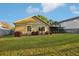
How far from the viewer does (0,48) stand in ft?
21.8

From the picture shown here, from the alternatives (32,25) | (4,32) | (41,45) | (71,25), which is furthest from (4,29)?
(71,25)

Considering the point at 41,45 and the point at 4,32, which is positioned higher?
the point at 4,32

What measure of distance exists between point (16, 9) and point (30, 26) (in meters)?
0.35

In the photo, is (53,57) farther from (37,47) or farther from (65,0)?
(65,0)

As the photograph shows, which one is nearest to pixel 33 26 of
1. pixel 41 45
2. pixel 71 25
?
pixel 41 45

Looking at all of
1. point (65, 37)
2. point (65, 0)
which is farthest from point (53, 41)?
point (65, 0)

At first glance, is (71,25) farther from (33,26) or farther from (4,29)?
(4,29)

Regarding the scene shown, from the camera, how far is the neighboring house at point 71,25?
666 centimetres

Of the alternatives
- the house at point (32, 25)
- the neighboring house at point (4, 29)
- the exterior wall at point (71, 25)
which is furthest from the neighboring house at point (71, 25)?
the neighboring house at point (4, 29)

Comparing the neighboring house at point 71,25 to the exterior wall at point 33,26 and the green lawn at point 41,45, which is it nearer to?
the green lawn at point 41,45

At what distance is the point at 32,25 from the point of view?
675cm

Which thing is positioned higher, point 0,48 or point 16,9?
point 16,9

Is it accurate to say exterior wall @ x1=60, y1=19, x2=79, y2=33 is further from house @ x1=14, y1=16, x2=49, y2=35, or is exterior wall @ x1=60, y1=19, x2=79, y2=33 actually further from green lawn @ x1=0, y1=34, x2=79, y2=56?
house @ x1=14, y1=16, x2=49, y2=35

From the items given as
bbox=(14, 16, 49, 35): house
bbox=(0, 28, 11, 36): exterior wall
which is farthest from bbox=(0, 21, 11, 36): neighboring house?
bbox=(14, 16, 49, 35): house
